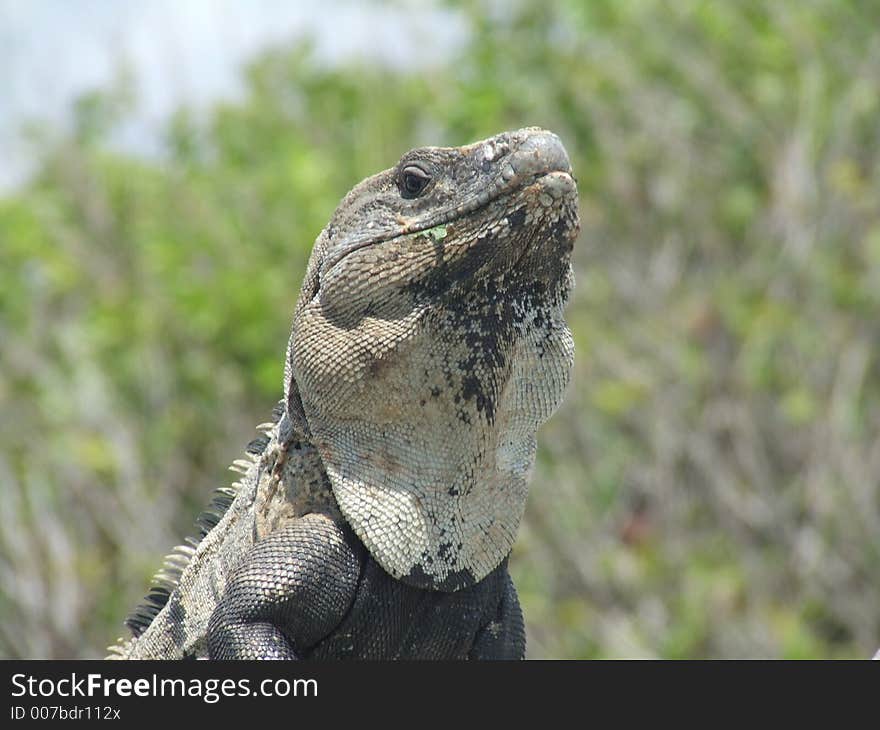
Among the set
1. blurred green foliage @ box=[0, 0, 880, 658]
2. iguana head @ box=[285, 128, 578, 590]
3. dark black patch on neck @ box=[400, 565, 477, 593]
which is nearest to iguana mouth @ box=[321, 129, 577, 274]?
iguana head @ box=[285, 128, 578, 590]

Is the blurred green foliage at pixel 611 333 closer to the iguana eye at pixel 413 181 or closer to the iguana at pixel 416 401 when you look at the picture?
the iguana at pixel 416 401

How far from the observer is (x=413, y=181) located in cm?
385

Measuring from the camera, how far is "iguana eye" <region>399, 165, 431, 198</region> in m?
3.84

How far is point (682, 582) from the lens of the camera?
466 inches

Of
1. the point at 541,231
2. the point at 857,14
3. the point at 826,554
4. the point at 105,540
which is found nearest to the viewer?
the point at 541,231

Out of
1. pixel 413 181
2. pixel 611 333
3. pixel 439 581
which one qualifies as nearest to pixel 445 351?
pixel 413 181

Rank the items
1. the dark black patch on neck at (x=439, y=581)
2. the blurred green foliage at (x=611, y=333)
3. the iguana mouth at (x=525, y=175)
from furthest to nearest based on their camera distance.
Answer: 1. the blurred green foliage at (x=611, y=333)
2. the dark black patch on neck at (x=439, y=581)
3. the iguana mouth at (x=525, y=175)

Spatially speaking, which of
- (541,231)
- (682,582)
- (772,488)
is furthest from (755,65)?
(541,231)

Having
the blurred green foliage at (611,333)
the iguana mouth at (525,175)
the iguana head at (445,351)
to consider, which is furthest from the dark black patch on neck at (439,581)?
the blurred green foliage at (611,333)

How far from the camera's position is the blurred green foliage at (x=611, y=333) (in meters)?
11.8

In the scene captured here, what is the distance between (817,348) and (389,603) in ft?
28.1

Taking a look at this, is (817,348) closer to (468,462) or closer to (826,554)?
(826,554)

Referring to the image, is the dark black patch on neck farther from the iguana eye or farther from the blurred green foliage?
the blurred green foliage

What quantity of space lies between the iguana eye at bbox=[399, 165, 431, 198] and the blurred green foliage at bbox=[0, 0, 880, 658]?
8.07m
